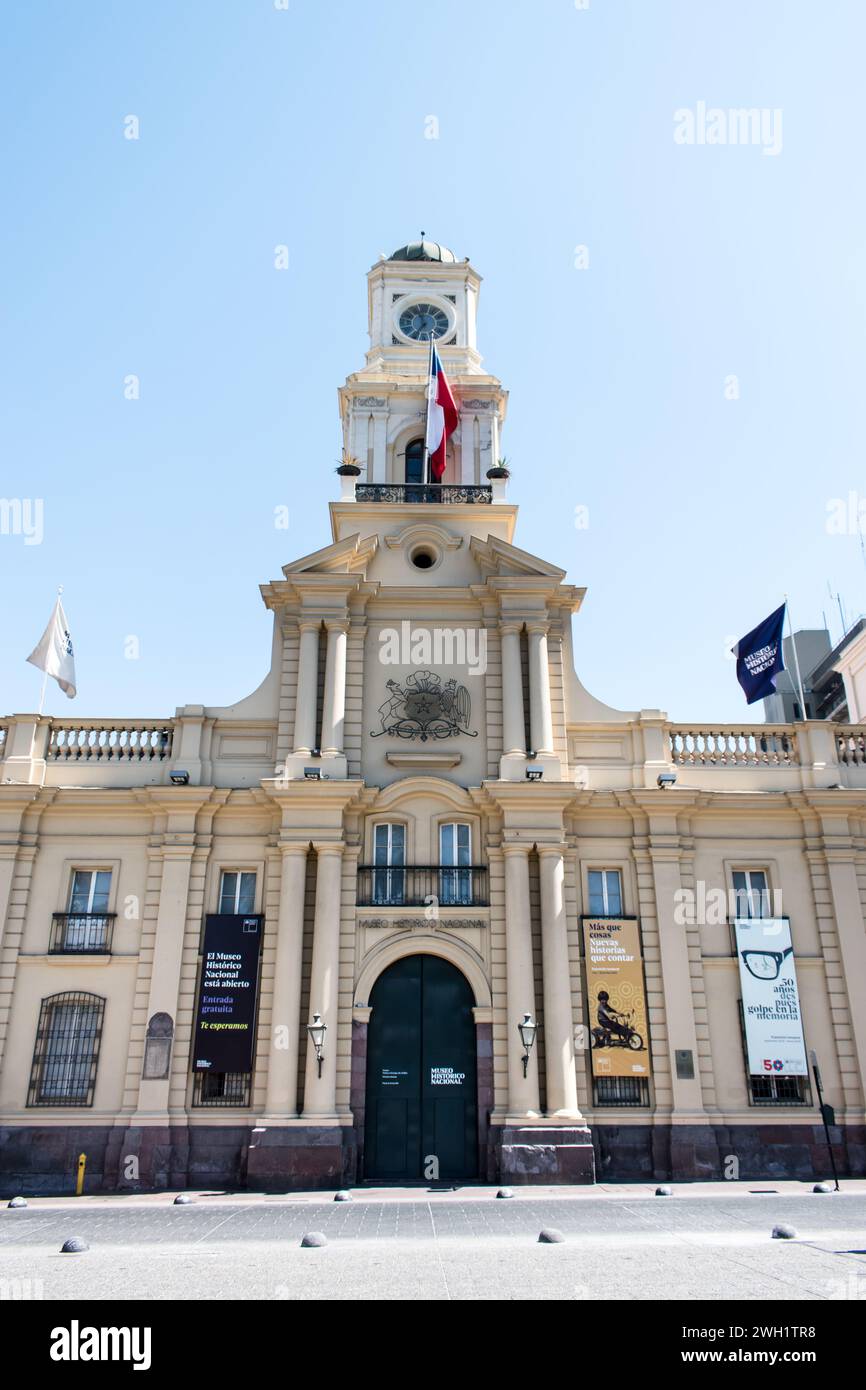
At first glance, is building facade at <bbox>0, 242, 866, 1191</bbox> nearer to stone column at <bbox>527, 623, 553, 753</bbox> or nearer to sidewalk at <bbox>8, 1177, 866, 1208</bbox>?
stone column at <bbox>527, 623, 553, 753</bbox>

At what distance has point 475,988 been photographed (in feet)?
77.7

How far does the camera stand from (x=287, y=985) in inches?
907

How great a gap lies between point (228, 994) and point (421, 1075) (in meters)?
4.96

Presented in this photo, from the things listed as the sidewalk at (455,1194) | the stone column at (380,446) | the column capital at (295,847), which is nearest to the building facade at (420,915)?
the column capital at (295,847)

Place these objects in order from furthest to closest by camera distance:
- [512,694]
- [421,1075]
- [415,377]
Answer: [415,377], [512,694], [421,1075]

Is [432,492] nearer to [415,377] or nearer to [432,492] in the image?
[432,492]

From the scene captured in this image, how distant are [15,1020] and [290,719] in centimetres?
983

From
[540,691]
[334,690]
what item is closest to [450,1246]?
[334,690]

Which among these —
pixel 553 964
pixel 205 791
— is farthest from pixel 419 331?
pixel 553 964

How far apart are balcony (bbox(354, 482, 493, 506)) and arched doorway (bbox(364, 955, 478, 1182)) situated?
13.5m

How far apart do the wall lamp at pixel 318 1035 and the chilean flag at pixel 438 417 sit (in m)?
15.9

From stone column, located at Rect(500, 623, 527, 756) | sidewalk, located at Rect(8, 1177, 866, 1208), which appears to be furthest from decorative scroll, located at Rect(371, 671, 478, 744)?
sidewalk, located at Rect(8, 1177, 866, 1208)

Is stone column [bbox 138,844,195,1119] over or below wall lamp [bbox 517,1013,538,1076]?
over

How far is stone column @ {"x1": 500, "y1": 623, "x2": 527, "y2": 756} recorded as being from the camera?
25.6 m
